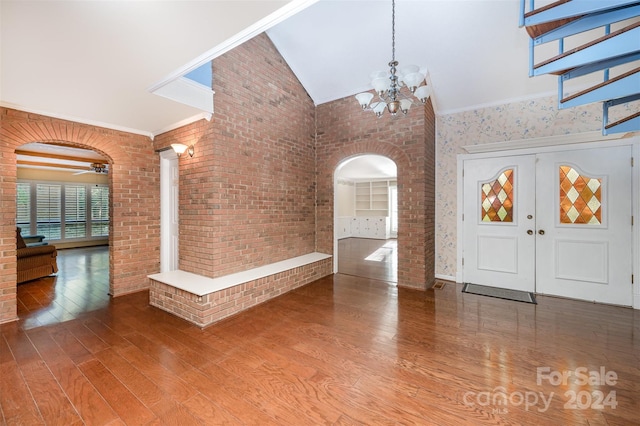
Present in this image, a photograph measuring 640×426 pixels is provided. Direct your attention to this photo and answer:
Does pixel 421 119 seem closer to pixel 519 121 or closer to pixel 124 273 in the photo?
pixel 519 121

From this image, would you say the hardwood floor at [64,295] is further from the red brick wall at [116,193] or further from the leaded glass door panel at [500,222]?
the leaded glass door panel at [500,222]

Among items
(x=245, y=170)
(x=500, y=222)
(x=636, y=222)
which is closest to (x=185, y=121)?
(x=245, y=170)

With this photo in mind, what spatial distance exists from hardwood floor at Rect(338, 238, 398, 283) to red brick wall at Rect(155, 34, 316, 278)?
1.48m

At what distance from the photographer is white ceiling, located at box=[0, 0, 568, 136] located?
1.76 metres

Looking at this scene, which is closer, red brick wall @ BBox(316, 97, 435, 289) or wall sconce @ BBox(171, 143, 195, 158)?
wall sconce @ BBox(171, 143, 195, 158)

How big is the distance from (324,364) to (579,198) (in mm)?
4375

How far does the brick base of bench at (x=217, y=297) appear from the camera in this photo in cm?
298

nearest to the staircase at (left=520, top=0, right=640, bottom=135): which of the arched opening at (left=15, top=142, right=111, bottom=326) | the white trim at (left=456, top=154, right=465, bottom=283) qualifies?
the white trim at (left=456, top=154, right=465, bottom=283)

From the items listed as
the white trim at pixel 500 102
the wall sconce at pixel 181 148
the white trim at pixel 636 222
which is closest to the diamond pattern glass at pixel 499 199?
the white trim at pixel 500 102

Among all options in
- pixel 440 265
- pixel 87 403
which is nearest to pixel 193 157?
pixel 87 403

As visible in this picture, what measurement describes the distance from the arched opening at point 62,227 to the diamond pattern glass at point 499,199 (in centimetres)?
613

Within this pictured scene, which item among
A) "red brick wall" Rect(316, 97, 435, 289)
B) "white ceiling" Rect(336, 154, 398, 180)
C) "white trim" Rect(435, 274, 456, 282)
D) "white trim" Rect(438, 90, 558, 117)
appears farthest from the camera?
"white ceiling" Rect(336, 154, 398, 180)

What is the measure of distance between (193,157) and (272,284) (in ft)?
7.08

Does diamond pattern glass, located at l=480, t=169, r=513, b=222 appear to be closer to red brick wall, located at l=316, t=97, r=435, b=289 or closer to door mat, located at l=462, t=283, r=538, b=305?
red brick wall, located at l=316, t=97, r=435, b=289
